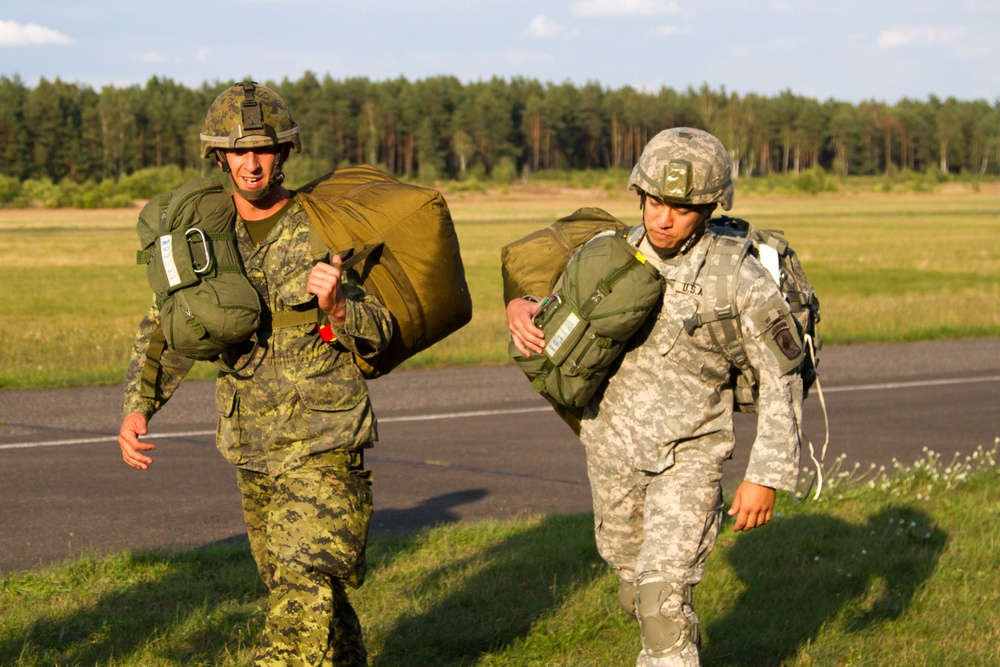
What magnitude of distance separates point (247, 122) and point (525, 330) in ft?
3.76

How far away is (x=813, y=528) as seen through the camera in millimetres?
6875

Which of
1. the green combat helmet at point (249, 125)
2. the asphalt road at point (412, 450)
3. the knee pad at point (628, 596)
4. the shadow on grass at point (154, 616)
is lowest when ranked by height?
the asphalt road at point (412, 450)

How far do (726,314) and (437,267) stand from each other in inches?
42.6

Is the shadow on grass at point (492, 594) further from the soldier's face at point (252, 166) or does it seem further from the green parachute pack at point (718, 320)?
the soldier's face at point (252, 166)

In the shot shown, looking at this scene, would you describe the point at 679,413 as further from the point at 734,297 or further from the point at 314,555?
the point at 314,555

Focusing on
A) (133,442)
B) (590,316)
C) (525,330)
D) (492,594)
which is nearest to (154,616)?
(133,442)

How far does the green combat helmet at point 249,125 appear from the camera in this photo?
403 cm

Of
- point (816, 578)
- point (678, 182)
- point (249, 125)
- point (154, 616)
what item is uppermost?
point (249, 125)

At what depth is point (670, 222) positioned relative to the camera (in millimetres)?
3916

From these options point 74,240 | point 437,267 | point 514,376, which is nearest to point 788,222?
point 74,240

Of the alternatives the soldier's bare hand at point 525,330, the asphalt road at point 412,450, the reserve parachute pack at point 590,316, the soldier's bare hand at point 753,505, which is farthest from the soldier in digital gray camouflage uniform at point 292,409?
the asphalt road at point 412,450

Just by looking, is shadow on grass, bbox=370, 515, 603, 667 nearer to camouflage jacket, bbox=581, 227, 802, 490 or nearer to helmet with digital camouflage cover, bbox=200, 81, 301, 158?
camouflage jacket, bbox=581, 227, 802, 490

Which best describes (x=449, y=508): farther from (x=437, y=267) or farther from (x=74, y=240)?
(x=74, y=240)

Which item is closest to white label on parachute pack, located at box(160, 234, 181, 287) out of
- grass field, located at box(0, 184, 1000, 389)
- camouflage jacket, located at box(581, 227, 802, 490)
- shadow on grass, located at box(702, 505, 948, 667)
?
camouflage jacket, located at box(581, 227, 802, 490)
